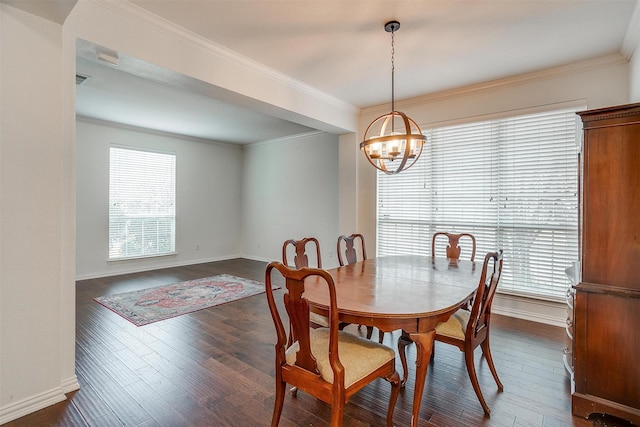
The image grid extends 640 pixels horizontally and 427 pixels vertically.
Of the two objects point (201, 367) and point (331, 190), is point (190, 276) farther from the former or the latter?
point (201, 367)

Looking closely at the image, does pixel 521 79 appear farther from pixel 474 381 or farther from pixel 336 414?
pixel 336 414

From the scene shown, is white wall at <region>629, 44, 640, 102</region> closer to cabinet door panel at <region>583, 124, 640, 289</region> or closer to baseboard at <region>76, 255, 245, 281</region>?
cabinet door panel at <region>583, 124, 640, 289</region>

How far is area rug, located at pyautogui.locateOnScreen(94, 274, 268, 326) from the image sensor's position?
3686mm

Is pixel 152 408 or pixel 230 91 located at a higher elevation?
pixel 230 91

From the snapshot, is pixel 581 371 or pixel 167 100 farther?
pixel 167 100

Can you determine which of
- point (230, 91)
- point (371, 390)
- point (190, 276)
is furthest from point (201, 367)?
point (190, 276)

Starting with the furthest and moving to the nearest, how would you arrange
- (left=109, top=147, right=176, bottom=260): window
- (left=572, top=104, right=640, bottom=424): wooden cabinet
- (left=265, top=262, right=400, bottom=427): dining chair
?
(left=109, top=147, right=176, bottom=260): window → (left=572, top=104, right=640, bottom=424): wooden cabinet → (left=265, top=262, right=400, bottom=427): dining chair

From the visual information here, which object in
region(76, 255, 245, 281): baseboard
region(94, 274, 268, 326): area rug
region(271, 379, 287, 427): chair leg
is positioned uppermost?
region(271, 379, 287, 427): chair leg

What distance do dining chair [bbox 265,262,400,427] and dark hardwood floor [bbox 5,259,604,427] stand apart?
0.39m

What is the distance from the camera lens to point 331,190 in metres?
6.00

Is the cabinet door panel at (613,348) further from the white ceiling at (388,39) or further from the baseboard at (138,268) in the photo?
the baseboard at (138,268)

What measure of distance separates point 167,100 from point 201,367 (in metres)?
3.56

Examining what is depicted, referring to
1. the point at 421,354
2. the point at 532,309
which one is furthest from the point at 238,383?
the point at 532,309

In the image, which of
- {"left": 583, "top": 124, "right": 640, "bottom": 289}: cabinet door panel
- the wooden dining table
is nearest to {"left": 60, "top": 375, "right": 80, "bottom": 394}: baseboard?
the wooden dining table
